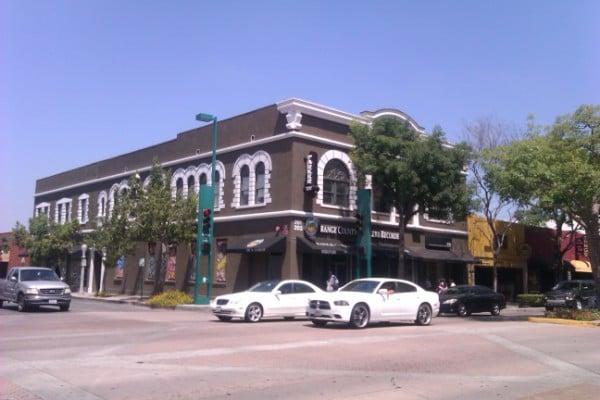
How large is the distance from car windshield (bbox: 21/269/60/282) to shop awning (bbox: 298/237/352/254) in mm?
10940

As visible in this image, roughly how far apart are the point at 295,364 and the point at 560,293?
22.6m

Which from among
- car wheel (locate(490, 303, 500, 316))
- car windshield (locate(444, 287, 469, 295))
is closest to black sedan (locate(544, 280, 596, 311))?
car wheel (locate(490, 303, 500, 316))

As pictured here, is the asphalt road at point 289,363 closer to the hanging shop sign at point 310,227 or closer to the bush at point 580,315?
the bush at point 580,315

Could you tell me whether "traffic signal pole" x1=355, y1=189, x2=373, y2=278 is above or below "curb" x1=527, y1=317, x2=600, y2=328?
above

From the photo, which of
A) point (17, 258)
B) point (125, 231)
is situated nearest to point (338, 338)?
point (125, 231)

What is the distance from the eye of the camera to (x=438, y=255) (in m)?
35.8

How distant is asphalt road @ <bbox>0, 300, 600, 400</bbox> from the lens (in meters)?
8.75

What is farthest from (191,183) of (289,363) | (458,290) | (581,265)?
(581,265)

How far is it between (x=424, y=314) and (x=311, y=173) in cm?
1153

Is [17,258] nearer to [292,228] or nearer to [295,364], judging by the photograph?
[292,228]

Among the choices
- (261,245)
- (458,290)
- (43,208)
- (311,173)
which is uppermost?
(43,208)

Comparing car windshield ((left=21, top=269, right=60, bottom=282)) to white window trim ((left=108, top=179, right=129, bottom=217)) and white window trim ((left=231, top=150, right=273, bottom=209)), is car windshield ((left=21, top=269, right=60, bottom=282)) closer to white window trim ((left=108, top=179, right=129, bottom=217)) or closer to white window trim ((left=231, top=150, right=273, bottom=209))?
white window trim ((left=231, top=150, right=273, bottom=209))

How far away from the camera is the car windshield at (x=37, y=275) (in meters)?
25.0

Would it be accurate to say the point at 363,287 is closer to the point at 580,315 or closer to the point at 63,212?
the point at 580,315
